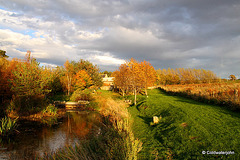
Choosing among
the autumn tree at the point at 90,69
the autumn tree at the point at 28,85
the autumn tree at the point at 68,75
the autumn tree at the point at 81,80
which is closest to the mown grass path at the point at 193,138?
the autumn tree at the point at 28,85

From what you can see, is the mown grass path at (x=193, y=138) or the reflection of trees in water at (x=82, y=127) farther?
the reflection of trees in water at (x=82, y=127)

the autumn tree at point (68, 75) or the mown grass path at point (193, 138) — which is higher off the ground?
the autumn tree at point (68, 75)

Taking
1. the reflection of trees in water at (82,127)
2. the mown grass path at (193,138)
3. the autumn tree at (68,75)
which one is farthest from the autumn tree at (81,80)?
the mown grass path at (193,138)

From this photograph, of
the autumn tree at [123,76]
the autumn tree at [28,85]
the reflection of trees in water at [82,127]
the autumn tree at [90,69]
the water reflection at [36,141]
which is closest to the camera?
the water reflection at [36,141]

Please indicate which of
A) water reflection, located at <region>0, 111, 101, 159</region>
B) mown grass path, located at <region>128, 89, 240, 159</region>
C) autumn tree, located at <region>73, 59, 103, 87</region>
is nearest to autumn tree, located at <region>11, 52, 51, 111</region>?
water reflection, located at <region>0, 111, 101, 159</region>

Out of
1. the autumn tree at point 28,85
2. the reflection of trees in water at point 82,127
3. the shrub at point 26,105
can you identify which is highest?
the autumn tree at point 28,85

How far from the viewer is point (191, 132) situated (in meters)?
8.99

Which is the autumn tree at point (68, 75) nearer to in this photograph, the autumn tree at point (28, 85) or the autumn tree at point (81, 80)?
the autumn tree at point (81, 80)

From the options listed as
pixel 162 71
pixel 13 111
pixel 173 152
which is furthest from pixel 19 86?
pixel 162 71

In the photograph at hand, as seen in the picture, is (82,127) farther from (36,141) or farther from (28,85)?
(28,85)

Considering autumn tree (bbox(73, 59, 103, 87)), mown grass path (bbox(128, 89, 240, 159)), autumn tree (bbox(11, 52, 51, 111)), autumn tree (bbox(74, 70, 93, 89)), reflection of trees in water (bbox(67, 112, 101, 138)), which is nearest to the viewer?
mown grass path (bbox(128, 89, 240, 159))

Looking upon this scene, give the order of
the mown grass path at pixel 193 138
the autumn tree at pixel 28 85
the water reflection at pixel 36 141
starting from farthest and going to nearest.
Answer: the autumn tree at pixel 28 85 < the water reflection at pixel 36 141 < the mown grass path at pixel 193 138

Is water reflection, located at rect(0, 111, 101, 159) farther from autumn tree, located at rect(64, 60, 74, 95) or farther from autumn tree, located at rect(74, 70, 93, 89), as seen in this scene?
autumn tree, located at rect(64, 60, 74, 95)

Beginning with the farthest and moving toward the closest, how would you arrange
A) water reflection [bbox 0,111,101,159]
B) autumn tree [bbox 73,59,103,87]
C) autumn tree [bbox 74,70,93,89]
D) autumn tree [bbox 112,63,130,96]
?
autumn tree [bbox 73,59,103,87]
autumn tree [bbox 74,70,93,89]
autumn tree [bbox 112,63,130,96]
water reflection [bbox 0,111,101,159]
